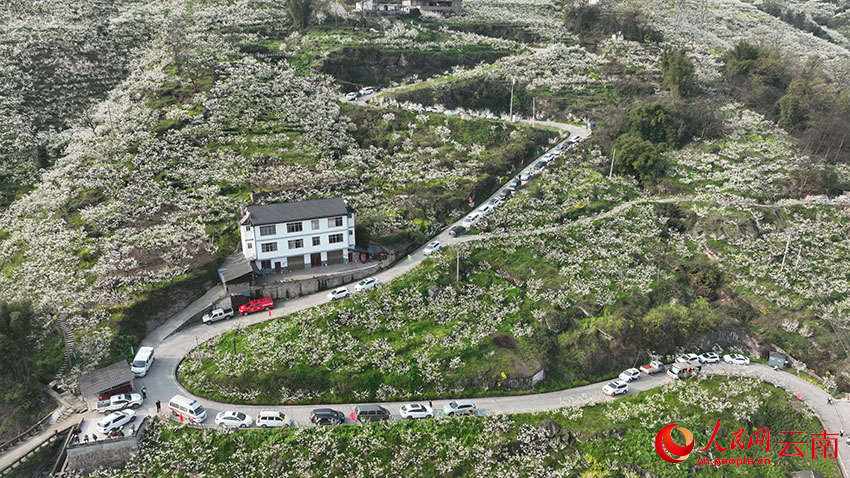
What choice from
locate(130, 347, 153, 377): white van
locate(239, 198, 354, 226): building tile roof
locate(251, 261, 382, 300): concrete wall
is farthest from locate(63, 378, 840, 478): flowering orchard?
locate(239, 198, 354, 226): building tile roof

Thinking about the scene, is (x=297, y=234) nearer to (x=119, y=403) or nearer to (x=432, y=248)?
(x=432, y=248)

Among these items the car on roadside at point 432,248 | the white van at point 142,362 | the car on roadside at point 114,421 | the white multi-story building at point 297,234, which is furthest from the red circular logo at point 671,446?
Result: the white van at point 142,362

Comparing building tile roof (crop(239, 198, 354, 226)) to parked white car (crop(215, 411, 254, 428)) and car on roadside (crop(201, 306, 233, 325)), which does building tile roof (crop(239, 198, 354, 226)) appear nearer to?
car on roadside (crop(201, 306, 233, 325))

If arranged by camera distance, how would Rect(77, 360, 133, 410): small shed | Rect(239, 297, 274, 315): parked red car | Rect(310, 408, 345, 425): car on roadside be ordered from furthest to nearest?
Rect(239, 297, 274, 315): parked red car < Rect(310, 408, 345, 425): car on roadside < Rect(77, 360, 133, 410): small shed

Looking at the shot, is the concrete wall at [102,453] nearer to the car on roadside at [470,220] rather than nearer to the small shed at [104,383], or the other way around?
the small shed at [104,383]

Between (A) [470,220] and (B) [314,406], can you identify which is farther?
(A) [470,220]

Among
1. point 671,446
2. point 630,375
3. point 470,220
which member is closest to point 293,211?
point 470,220
